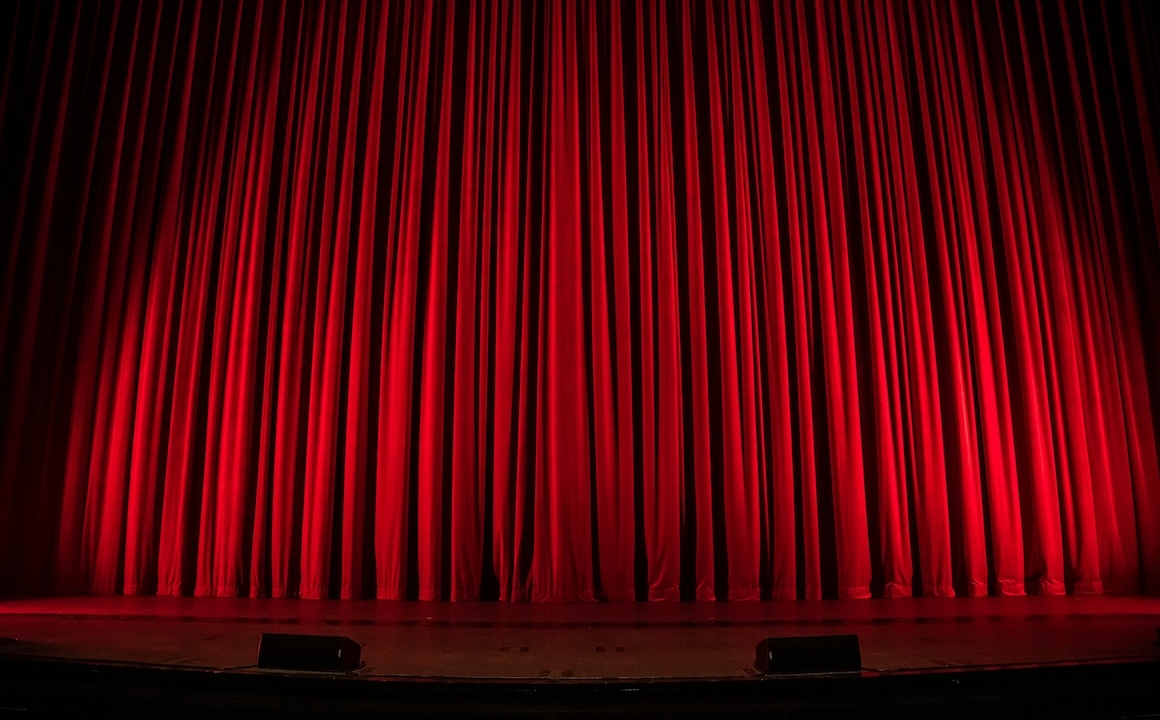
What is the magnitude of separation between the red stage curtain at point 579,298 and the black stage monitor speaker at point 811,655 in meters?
1.67

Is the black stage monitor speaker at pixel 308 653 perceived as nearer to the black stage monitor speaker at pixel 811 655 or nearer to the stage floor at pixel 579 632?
the stage floor at pixel 579 632

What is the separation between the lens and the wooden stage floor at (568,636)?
1655 millimetres

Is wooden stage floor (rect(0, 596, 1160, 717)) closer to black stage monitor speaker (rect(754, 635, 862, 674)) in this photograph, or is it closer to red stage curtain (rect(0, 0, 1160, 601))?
black stage monitor speaker (rect(754, 635, 862, 674))

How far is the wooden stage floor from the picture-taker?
5.43ft

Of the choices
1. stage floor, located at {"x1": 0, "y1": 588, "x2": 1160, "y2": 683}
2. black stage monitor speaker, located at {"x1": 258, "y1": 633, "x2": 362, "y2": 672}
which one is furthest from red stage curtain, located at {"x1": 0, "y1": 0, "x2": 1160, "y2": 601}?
black stage monitor speaker, located at {"x1": 258, "y1": 633, "x2": 362, "y2": 672}

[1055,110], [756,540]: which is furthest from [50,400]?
[1055,110]

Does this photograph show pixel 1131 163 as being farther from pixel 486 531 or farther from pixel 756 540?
pixel 486 531

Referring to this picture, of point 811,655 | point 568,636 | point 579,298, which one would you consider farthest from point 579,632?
point 579,298

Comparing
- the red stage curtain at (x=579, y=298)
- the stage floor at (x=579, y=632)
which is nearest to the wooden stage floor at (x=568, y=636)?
the stage floor at (x=579, y=632)

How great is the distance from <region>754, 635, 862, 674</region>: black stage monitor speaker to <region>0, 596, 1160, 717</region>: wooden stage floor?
0.14 feet

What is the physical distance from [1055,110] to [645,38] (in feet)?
6.73

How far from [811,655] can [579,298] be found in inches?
89.3

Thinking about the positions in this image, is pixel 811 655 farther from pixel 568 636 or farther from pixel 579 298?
pixel 579 298

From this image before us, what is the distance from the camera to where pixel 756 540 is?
3354mm
